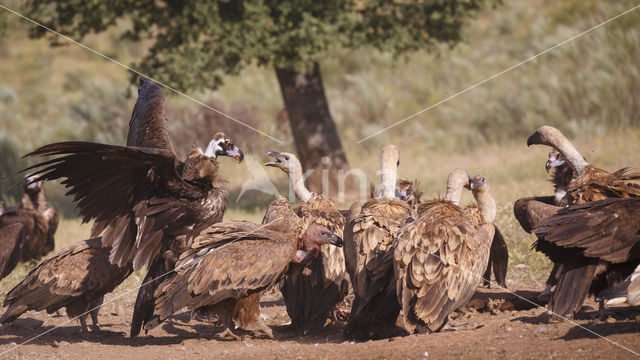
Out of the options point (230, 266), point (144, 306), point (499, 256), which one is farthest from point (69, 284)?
point (499, 256)

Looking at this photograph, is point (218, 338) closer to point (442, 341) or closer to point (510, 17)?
point (442, 341)

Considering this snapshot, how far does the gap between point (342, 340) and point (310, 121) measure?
8.32 meters

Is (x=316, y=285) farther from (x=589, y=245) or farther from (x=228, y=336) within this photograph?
(x=589, y=245)

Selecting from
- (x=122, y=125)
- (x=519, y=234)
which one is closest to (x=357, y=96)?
(x=122, y=125)

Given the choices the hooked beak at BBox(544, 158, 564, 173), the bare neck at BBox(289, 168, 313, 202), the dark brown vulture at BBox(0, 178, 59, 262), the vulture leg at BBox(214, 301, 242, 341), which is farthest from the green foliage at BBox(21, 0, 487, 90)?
the vulture leg at BBox(214, 301, 242, 341)

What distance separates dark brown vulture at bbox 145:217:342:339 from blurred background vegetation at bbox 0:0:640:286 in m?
3.96

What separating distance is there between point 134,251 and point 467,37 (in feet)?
31.6

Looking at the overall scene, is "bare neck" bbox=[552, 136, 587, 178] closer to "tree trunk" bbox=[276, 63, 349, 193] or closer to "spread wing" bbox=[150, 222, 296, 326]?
"spread wing" bbox=[150, 222, 296, 326]

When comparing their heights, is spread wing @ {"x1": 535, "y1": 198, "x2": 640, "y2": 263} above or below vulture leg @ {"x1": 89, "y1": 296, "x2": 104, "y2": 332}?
above

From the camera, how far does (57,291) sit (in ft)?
24.2

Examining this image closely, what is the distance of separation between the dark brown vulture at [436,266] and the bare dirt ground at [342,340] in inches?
8.6

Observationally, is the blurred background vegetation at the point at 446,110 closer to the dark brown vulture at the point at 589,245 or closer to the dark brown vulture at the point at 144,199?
the dark brown vulture at the point at 589,245

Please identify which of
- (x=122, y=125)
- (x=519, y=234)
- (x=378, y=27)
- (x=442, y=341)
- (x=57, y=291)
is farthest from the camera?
(x=122, y=125)

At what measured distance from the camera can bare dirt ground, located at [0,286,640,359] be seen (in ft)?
18.5
